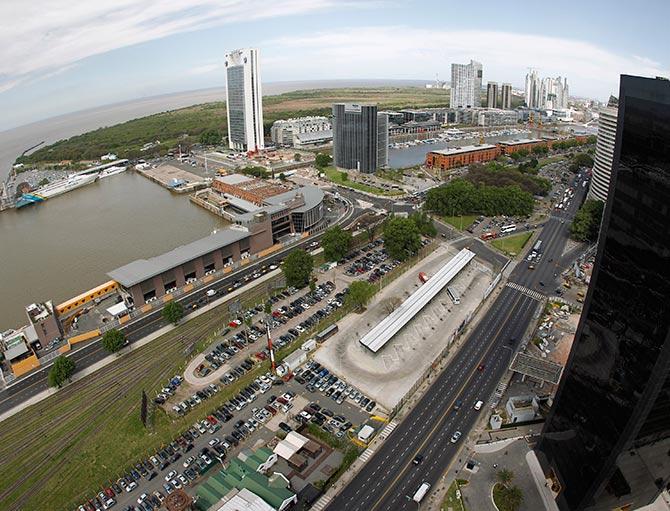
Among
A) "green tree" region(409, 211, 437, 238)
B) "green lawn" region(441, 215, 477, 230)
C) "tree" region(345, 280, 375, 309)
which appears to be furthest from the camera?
"green lawn" region(441, 215, 477, 230)

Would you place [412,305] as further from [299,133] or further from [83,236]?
[299,133]

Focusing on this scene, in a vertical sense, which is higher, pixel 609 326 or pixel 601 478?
pixel 609 326

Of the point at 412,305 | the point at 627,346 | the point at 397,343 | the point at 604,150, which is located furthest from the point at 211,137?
the point at 627,346

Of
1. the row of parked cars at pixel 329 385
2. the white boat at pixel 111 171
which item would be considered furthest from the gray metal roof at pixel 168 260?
the white boat at pixel 111 171

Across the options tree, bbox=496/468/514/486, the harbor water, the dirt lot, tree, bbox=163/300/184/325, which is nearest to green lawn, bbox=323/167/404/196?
the harbor water

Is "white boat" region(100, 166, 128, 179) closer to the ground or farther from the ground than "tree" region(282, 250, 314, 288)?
farther from the ground

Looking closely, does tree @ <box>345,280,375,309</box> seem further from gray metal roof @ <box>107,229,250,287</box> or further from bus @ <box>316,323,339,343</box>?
gray metal roof @ <box>107,229,250,287</box>

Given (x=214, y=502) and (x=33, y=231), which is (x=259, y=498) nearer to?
(x=214, y=502)

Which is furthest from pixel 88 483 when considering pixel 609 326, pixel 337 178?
pixel 337 178
